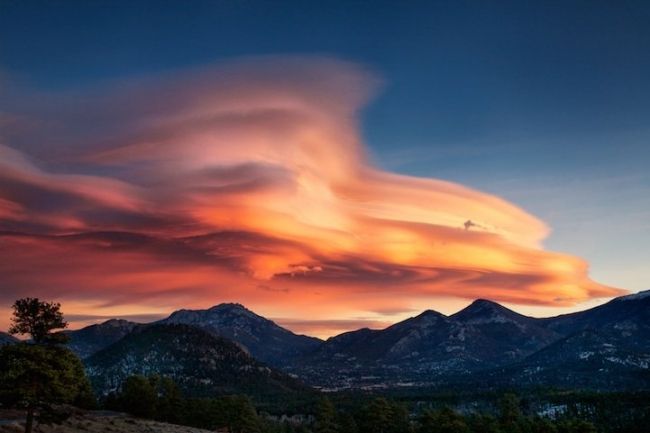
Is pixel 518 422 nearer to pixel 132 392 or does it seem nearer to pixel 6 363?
pixel 132 392

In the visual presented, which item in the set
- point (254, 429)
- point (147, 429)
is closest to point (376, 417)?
point (254, 429)

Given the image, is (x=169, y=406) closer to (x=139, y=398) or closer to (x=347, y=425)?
(x=139, y=398)

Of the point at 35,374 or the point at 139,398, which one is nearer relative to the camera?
the point at 35,374

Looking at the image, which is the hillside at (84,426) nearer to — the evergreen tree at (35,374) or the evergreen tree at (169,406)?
the evergreen tree at (35,374)

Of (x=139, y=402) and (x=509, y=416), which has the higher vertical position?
(x=139, y=402)

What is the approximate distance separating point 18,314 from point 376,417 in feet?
375

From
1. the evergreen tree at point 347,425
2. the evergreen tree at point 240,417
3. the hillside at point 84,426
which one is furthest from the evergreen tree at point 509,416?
the hillside at point 84,426

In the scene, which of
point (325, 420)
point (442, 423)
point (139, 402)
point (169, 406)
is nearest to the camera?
point (139, 402)

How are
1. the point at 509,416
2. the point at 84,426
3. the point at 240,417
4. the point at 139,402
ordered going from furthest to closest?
1. the point at 509,416
2. the point at 240,417
3. the point at 139,402
4. the point at 84,426

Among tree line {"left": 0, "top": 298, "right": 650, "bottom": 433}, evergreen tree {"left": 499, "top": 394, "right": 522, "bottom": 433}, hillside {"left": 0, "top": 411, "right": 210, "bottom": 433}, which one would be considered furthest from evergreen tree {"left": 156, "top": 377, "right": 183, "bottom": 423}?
evergreen tree {"left": 499, "top": 394, "right": 522, "bottom": 433}

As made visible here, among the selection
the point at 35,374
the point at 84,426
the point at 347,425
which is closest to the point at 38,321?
the point at 35,374

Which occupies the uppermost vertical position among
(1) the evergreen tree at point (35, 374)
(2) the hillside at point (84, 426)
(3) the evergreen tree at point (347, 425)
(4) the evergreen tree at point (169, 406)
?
(1) the evergreen tree at point (35, 374)

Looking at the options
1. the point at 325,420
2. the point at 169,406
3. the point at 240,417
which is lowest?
the point at 325,420

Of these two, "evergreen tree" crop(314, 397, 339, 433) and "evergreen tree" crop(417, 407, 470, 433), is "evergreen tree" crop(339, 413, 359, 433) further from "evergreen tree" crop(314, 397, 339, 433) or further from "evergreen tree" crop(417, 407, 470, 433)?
"evergreen tree" crop(417, 407, 470, 433)
